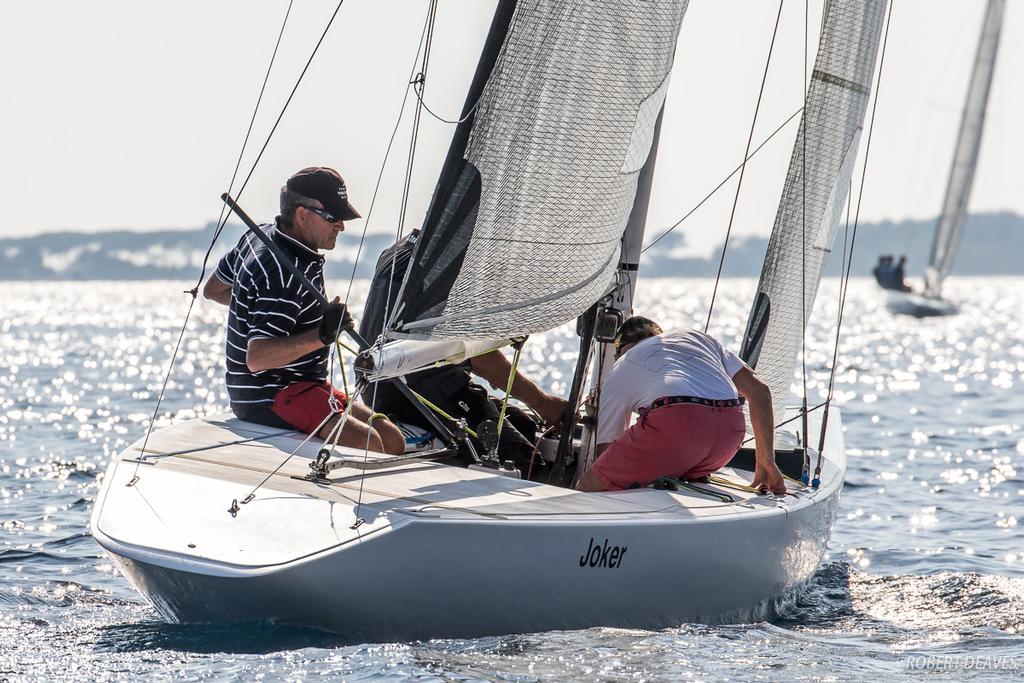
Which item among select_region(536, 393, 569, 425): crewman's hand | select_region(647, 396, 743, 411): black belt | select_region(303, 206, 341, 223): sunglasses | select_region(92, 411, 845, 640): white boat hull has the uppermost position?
select_region(303, 206, 341, 223): sunglasses

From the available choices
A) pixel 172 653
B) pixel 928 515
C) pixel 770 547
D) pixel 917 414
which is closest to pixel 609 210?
pixel 770 547

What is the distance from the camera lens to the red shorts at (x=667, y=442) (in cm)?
439

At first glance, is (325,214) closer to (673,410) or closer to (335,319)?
(335,319)

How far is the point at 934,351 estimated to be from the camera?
25.5 m

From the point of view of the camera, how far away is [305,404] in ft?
15.3

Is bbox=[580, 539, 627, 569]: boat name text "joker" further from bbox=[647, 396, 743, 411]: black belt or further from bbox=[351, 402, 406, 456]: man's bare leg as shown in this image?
bbox=[351, 402, 406, 456]: man's bare leg

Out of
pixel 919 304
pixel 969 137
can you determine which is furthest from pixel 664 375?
pixel 919 304

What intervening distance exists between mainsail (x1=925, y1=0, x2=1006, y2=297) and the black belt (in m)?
28.8

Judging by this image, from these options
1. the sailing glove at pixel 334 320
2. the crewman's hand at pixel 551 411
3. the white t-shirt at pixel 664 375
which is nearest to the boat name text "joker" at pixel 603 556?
the white t-shirt at pixel 664 375

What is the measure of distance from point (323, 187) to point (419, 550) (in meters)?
1.52

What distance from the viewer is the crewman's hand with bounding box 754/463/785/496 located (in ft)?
15.6

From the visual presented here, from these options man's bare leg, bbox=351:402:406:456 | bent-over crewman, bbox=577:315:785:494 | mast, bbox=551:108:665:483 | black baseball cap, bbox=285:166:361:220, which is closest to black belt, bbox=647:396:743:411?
bent-over crewman, bbox=577:315:785:494

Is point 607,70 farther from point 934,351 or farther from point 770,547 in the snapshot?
point 934,351

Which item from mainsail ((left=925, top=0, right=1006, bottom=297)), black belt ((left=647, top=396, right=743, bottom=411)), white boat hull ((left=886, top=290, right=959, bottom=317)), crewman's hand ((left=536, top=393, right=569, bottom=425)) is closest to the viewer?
black belt ((left=647, top=396, right=743, bottom=411))
